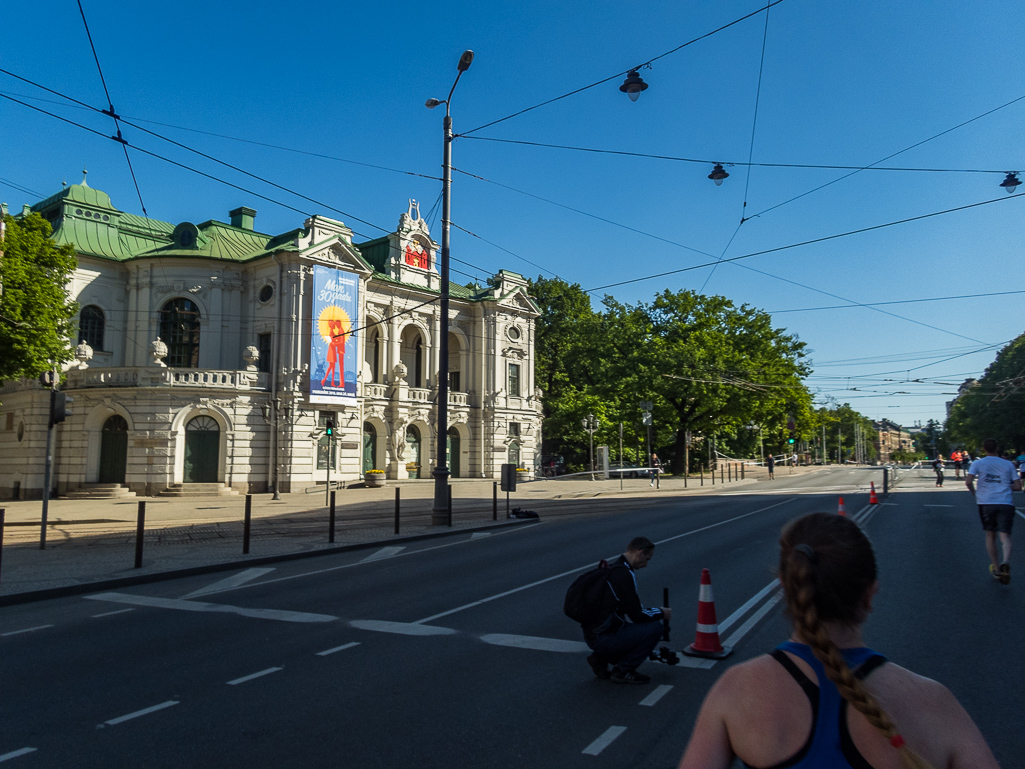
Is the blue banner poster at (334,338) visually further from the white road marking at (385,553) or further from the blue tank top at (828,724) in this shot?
the blue tank top at (828,724)

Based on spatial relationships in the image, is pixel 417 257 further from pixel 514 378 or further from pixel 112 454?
pixel 112 454

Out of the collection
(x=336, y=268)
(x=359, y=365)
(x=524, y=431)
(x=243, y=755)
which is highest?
(x=336, y=268)

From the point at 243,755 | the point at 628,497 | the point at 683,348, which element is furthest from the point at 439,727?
the point at 683,348

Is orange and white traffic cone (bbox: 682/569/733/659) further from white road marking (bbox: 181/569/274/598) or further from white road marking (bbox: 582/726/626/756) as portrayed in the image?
white road marking (bbox: 181/569/274/598)

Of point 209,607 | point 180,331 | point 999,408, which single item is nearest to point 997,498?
point 209,607

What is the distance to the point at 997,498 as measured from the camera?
9.60 m

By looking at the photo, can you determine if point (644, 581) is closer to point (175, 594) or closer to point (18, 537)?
point (175, 594)

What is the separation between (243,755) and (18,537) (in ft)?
50.7

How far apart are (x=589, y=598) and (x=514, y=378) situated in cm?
4370

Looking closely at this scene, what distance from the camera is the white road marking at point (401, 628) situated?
296 inches

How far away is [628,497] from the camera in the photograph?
97.1 ft

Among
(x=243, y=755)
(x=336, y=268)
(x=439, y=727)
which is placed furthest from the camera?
(x=336, y=268)

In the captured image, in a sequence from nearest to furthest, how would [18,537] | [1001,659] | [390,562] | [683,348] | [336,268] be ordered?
[1001,659] → [390,562] → [18,537] → [336,268] → [683,348]

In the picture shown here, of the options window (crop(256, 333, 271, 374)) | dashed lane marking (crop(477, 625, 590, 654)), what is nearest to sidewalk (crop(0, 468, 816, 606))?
dashed lane marking (crop(477, 625, 590, 654))
